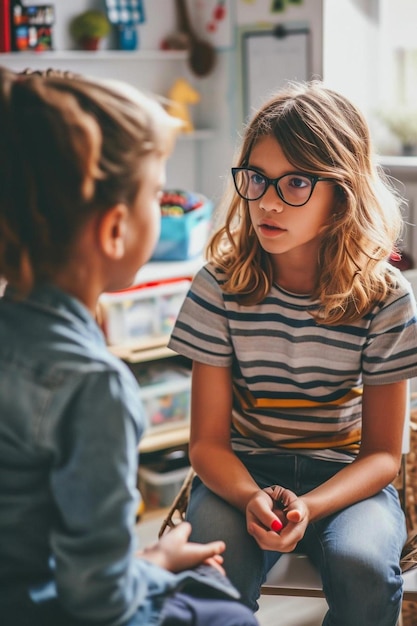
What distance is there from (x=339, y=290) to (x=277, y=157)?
24 centimetres

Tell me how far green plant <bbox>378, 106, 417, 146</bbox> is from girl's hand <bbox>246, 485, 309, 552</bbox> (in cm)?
169

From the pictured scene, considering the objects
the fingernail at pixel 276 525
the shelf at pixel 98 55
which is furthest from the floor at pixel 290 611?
the shelf at pixel 98 55

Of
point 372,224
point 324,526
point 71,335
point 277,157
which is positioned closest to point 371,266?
point 372,224

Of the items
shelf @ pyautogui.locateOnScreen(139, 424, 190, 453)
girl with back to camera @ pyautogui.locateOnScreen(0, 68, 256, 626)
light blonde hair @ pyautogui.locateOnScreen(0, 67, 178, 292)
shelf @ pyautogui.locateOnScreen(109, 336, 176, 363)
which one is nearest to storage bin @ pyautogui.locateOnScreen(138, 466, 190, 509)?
shelf @ pyautogui.locateOnScreen(139, 424, 190, 453)

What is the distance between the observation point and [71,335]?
88 centimetres

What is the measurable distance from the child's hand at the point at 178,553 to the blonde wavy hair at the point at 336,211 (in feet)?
1.70

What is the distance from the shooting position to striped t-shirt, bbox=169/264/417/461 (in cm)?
144

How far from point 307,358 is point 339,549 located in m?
0.32

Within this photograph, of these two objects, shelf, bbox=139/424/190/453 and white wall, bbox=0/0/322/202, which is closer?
shelf, bbox=139/424/190/453

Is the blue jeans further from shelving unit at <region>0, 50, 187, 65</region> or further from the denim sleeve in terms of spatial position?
shelving unit at <region>0, 50, 187, 65</region>

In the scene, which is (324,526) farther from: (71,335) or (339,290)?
(71,335)

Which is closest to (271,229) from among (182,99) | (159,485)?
(159,485)

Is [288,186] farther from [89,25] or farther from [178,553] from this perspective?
[89,25]

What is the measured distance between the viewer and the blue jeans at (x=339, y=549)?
1.27m
